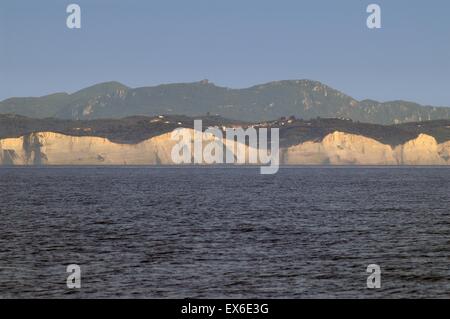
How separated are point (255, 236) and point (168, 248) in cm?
786

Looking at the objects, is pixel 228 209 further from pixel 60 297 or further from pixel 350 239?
pixel 60 297

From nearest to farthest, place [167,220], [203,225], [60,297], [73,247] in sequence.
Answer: [60,297] → [73,247] → [203,225] → [167,220]

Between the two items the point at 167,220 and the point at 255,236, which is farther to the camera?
the point at 167,220

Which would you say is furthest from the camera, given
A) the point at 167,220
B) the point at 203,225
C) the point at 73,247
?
the point at 167,220

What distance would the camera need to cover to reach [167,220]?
2434 inches

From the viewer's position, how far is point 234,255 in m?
41.7
